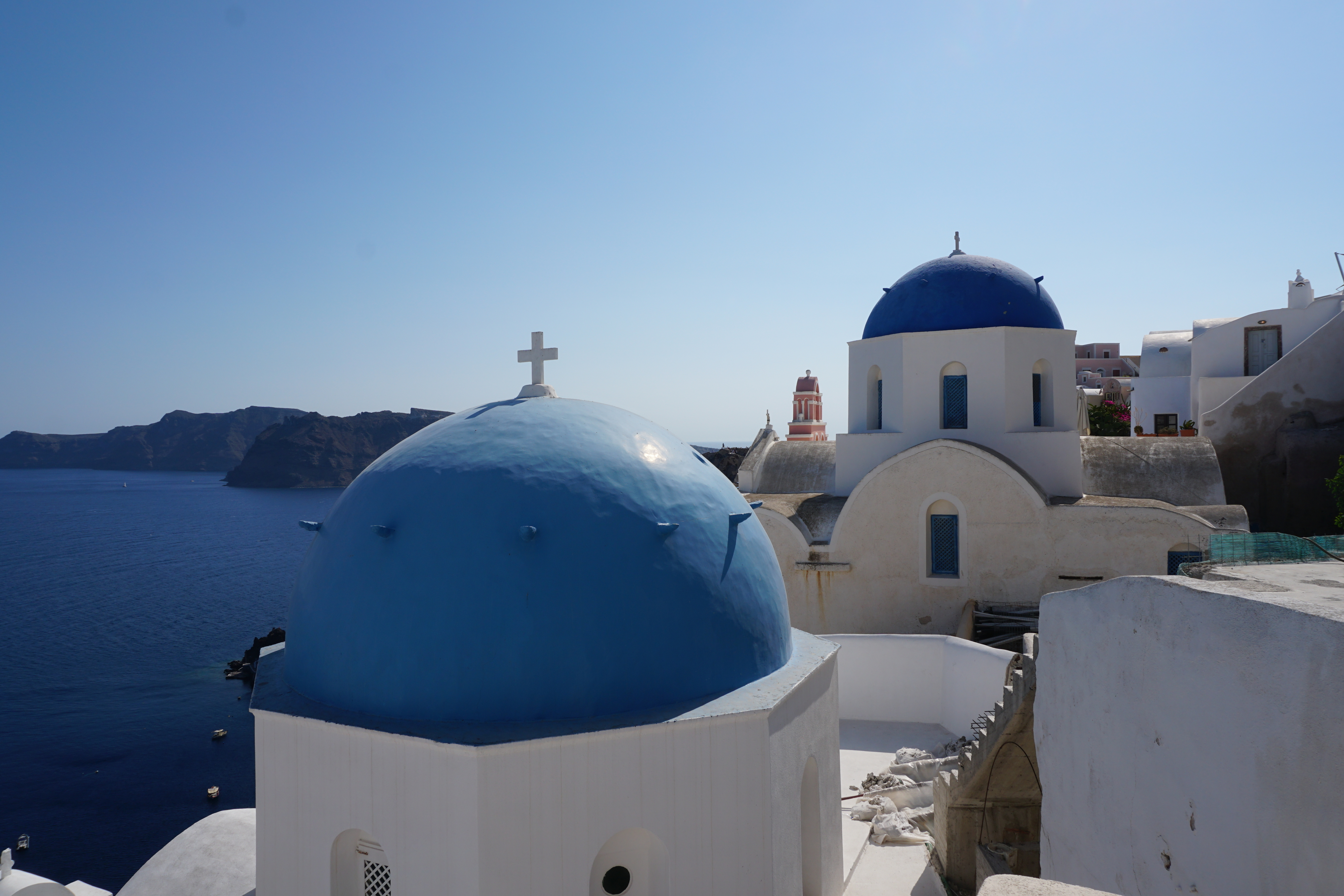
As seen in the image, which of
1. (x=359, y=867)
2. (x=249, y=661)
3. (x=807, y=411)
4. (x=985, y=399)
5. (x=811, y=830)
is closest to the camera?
(x=359, y=867)

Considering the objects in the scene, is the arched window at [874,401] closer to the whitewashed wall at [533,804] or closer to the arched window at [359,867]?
the whitewashed wall at [533,804]

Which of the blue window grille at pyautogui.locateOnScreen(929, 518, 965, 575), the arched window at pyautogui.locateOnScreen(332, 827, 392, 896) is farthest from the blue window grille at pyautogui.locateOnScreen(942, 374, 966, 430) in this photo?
the arched window at pyautogui.locateOnScreen(332, 827, 392, 896)

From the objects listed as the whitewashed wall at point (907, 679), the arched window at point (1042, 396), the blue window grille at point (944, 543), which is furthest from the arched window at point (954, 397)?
the whitewashed wall at point (907, 679)

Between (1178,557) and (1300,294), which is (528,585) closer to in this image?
(1178,557)

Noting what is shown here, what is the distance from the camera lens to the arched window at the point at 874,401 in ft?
57.9

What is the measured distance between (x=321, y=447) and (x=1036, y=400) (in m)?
129

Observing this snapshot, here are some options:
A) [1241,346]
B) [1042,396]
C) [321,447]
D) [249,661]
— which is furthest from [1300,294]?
[321,447]

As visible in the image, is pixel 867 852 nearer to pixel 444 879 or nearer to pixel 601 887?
pixel 601 887

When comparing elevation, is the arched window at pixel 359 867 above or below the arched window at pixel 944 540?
below

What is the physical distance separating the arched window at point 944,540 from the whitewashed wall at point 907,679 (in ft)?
5.05

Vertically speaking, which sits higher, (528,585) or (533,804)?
(528,585)

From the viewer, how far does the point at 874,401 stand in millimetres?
17672

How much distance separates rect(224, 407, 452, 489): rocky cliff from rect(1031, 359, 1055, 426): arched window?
117 m

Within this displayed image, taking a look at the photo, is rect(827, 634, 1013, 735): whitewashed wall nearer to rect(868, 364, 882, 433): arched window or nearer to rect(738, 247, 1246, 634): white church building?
rect(738, 247, 1246, 634): white church building
